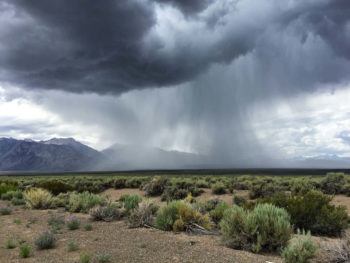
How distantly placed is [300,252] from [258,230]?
2.27 m

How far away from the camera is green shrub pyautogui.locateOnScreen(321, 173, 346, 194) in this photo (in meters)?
37.0

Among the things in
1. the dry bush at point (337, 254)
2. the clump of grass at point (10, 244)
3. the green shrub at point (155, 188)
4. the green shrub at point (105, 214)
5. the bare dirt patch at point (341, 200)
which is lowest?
the clump of grass at point (10, 244)

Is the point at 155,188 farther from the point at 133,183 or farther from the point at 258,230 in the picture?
the point at 258,230

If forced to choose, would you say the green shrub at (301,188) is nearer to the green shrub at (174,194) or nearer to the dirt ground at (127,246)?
the green shrub at (174,194)

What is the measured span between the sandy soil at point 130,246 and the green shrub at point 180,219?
47 cm

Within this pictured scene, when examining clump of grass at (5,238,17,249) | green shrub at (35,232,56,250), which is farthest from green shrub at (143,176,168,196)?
green shrub at (35,232,56,250)

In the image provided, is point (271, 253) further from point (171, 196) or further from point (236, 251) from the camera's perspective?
point (171, 196)

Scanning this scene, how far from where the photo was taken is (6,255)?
1195 cm

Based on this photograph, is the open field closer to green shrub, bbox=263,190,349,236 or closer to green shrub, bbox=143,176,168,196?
green shrub, bbox=263,190,349,236

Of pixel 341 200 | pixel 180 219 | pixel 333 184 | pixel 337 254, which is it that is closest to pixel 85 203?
pixel 180 219

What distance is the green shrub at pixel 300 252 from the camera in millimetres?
10008

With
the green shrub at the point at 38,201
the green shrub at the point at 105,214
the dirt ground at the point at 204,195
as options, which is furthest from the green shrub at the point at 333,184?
the green shrub at the point at 38,201

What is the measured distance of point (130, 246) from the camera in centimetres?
1247

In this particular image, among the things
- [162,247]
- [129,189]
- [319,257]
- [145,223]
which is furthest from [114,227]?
[129,189]
